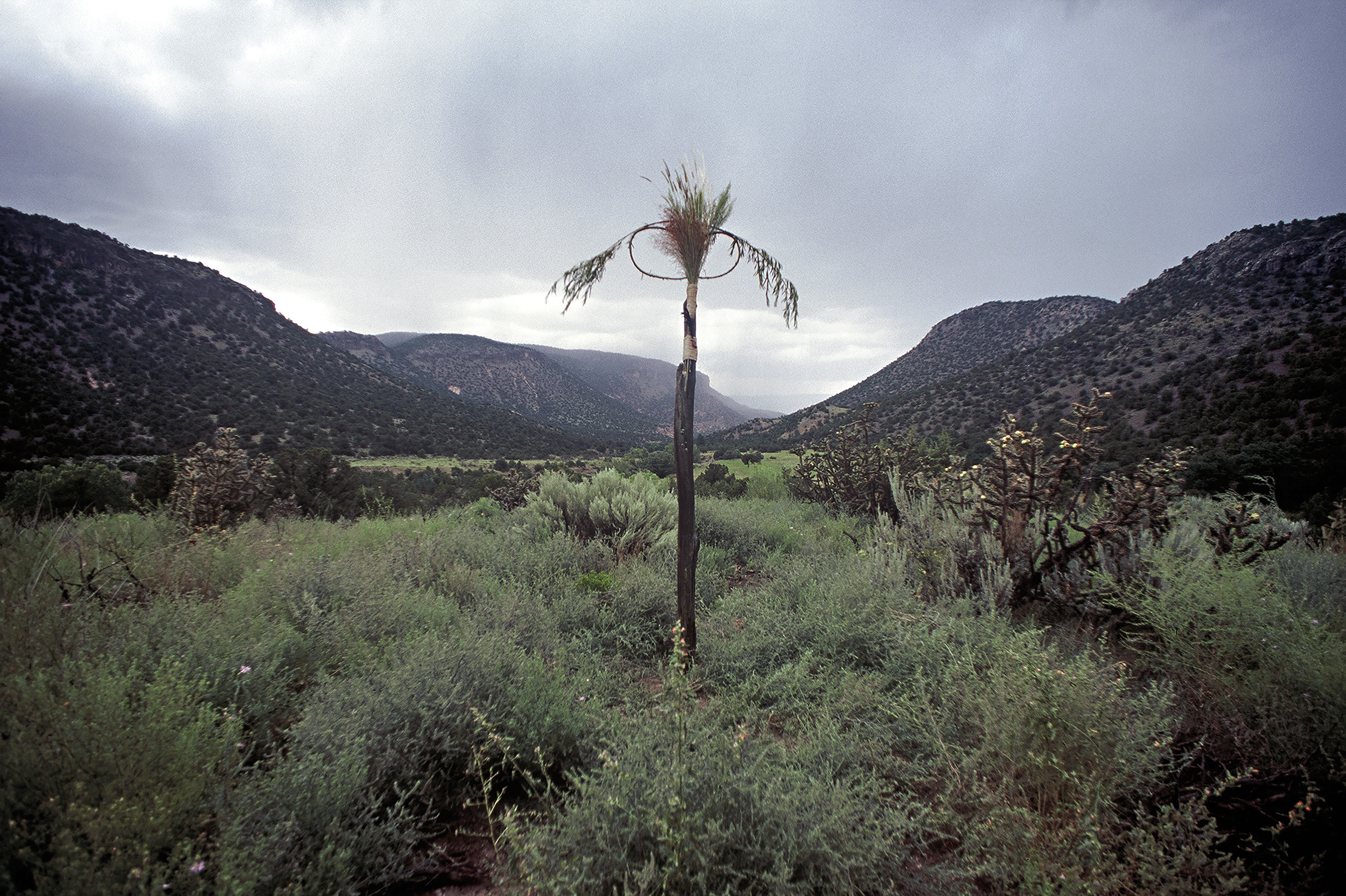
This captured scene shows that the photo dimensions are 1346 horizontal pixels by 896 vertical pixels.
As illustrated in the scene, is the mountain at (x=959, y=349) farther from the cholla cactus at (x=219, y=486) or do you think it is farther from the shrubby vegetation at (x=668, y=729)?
the shrubby vegetation at (x=668, y=729)

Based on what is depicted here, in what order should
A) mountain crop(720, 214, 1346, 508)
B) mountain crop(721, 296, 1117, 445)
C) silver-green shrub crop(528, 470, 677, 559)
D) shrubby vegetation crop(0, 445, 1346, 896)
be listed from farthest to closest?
mountain crop(721, 296, 1117, 445) → mountain crop(720, 214, 1346, 508) → silver-green shrub crop(528, 470, 677, 559) → shrubby vegetation crop(0, 445, 1346, 896)

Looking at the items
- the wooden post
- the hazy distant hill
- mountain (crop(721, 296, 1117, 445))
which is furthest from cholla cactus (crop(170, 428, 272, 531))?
the hazy distant hill

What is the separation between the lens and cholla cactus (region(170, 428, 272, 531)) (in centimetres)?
703

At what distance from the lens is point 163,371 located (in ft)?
92.3

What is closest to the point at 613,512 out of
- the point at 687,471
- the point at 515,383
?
the point at 687,471

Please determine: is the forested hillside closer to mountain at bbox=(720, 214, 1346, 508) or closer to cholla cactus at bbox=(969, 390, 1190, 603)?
mountain at bbox=(720, 214, 1346, 508)

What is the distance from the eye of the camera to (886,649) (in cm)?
354

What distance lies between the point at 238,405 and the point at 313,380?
6.46 meters

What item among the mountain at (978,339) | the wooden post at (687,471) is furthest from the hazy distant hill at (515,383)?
the wooden post at (687,471)

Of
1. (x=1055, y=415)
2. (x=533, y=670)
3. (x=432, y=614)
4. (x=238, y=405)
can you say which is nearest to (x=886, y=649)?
(x=533, y=670)

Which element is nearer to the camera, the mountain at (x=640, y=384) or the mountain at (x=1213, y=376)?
the mountain at (x=1213, y=376)

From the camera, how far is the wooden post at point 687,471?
11.5ft

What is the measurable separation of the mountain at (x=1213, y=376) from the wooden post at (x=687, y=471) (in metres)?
15.7

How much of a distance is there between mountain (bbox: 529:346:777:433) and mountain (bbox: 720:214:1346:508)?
160ft
